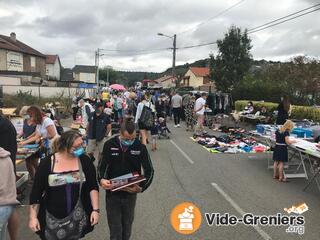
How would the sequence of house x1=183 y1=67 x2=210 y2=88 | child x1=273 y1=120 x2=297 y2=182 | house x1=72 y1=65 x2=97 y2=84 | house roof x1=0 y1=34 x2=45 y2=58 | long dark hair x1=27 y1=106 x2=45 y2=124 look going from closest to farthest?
long dark hair x1=27 y1=106 x2=45 y2=124
child x1=273 y1=120 x2=297 y2=182
house roof x1=0 y1=34 x2=45 y2=58
house x1=183 y1=67 x2=210 y2=88
house x1=72 y1=65 x2=97 y2=84

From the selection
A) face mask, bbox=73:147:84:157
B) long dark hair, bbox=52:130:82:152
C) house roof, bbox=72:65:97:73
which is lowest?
face mask, bbox=73:147:84:157

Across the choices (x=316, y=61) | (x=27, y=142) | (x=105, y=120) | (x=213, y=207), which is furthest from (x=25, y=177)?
(x=316, y=61)

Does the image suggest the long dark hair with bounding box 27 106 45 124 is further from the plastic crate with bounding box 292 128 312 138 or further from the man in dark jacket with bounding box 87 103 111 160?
the plastic crate with bounding box 292 128 312 138

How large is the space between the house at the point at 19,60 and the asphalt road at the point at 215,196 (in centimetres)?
4102

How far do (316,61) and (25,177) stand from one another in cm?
3106

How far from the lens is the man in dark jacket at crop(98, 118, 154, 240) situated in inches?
177

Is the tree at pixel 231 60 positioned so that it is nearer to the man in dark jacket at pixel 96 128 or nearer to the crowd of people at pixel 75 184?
the man in dark jacket at pixel 96 128

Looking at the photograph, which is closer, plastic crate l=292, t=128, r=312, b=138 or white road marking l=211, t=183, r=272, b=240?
white road marking l=211, t=183, r=272, b=240

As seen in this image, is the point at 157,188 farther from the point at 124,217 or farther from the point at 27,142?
the point at 124,217

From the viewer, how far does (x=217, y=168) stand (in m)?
11.2

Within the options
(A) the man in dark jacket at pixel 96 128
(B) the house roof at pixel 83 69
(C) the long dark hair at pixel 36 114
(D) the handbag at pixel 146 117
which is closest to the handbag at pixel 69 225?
(C) the long dark hair at pixel 36 114

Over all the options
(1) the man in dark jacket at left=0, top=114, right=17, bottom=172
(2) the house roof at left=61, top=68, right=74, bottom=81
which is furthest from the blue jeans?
(2) the house roof at left=61, top=68, right=74, bottom=81

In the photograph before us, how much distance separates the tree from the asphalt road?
27730mm
